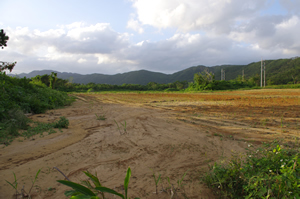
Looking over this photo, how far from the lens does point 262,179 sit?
1.63 metres

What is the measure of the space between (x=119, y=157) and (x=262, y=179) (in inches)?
92.3

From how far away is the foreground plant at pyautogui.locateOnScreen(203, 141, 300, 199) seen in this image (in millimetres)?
1603

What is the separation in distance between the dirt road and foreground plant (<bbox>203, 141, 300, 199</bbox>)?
0.88ft

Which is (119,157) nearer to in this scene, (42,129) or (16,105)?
(42,129)

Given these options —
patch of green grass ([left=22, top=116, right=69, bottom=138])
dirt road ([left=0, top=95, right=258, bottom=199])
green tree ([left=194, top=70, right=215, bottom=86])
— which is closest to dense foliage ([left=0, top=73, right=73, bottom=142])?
patch of green grass ([left=22, top=116, right=69, bottom=138])

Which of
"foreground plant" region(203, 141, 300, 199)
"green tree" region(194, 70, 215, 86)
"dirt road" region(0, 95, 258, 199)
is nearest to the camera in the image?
"foreground plant" region(203, 141, 300, 199)

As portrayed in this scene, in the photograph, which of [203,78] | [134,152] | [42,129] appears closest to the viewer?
[134,152]

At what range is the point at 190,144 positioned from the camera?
3.83 metres

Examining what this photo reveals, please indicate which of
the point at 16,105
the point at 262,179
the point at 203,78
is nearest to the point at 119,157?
the point at 262,179

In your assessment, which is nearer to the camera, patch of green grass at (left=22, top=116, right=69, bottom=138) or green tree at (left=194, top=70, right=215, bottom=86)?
patch of green grass at (left=22, top=116, right=69, bottom=138)

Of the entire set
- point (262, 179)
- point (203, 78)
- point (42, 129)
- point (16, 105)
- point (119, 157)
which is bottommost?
point (119, 157)

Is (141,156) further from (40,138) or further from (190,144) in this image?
(40,138)

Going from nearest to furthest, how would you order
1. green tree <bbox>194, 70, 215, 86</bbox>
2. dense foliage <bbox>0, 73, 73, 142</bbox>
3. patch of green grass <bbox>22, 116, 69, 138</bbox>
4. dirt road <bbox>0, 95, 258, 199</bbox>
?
dirt road <bbox>0, 95, 258, 199</bbox> < patch of green grass <bbox>22, 116, 69, 138</bbox> < dense foliage <bbox>0, 73, 73, 142</bbox> < green tree <bbox>194, 70, 215, 86</bbox>

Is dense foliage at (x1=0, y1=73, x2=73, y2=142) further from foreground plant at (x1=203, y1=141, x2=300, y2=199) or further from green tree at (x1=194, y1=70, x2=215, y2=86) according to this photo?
green tree at (x1=194, y1=70, x2=215, y2=86)
